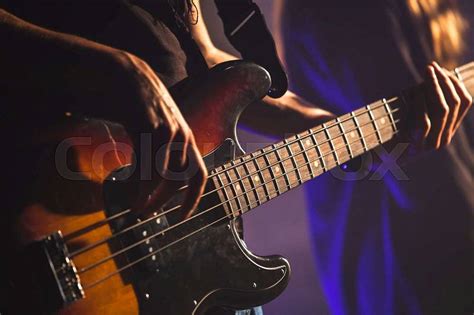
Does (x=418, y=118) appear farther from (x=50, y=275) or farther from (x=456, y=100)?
(x=50, y=275)

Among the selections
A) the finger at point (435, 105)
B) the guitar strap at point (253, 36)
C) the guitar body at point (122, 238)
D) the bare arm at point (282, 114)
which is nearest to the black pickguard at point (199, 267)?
the guitar body at point (122, 238)

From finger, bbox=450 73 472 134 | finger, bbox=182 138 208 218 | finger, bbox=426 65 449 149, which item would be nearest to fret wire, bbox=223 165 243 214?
finger, bbox=182 138 208 218

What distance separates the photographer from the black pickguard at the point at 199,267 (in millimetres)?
670

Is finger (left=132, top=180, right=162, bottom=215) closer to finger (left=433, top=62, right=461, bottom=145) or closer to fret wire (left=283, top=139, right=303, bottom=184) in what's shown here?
fret wire (left=283, top=139, right=303, bottom=184)

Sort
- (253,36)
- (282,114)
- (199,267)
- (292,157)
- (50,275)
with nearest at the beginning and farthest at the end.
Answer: (50,275) → (199,267) → (292,157) → (253,36) → (282,114)

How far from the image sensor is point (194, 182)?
26.2 inches

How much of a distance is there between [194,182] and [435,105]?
2.32ft

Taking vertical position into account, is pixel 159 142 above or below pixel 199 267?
above

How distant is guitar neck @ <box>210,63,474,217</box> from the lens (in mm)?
786

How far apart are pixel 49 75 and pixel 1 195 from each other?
199mm

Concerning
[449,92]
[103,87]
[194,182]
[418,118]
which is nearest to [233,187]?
[194,182]

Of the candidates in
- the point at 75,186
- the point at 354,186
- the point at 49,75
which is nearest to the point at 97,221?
the point at 75,186

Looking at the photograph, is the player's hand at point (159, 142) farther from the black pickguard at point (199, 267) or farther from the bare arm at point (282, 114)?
the bare arm at point (282, 114)

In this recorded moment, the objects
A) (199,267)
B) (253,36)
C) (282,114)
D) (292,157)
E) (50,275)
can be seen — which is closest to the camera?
(50,275)
